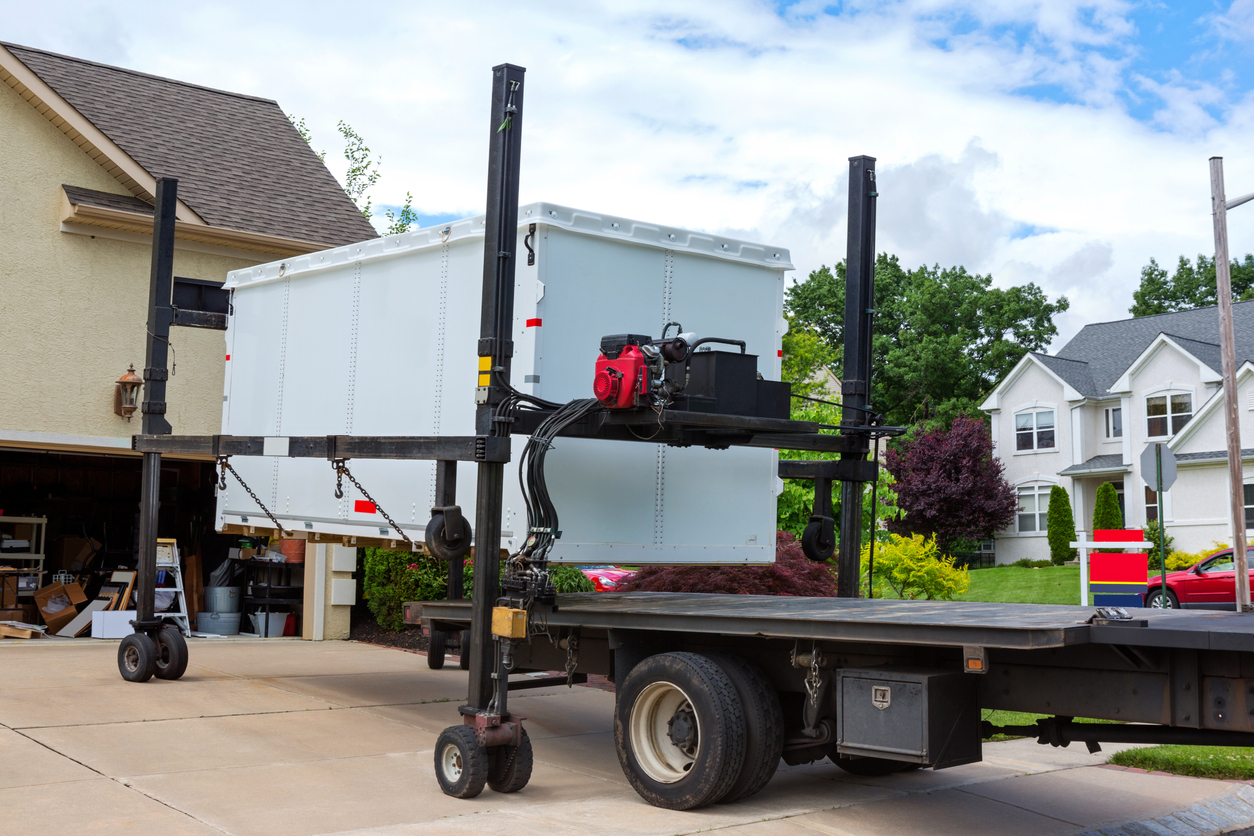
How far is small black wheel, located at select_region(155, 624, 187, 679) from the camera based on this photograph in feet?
36.2

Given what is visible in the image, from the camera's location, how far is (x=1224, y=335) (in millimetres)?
20828

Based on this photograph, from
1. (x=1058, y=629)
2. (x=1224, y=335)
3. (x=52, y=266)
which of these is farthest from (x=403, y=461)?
(x=1224, y=335)

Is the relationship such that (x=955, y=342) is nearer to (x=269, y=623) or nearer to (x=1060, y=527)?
(x=1060, y=527)

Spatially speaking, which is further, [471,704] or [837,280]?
[837,280]

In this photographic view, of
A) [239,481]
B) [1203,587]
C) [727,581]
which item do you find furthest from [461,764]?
[1203,587]

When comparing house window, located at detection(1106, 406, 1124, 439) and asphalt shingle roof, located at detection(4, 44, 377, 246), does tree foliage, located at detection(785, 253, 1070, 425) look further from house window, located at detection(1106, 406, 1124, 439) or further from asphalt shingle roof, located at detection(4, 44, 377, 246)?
asphalt shingle roof, located at detection(4, 44, 377, 246)

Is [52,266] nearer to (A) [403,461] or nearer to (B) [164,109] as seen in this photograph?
(B) [164,109]

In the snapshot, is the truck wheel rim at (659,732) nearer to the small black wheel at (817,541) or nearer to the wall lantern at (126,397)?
the small black wheel at (817,541)

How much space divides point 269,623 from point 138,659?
5.58m

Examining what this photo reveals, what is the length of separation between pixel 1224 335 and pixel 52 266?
18438 millimetres

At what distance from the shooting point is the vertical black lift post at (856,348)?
9391mm

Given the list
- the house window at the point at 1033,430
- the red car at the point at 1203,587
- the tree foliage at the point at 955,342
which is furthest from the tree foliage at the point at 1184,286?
the red car at the point at 1203,587

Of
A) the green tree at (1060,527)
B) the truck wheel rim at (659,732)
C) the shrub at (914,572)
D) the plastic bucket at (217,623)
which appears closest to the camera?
the truck wheel rim at (659,732)

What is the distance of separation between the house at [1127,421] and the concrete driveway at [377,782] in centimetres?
3164
